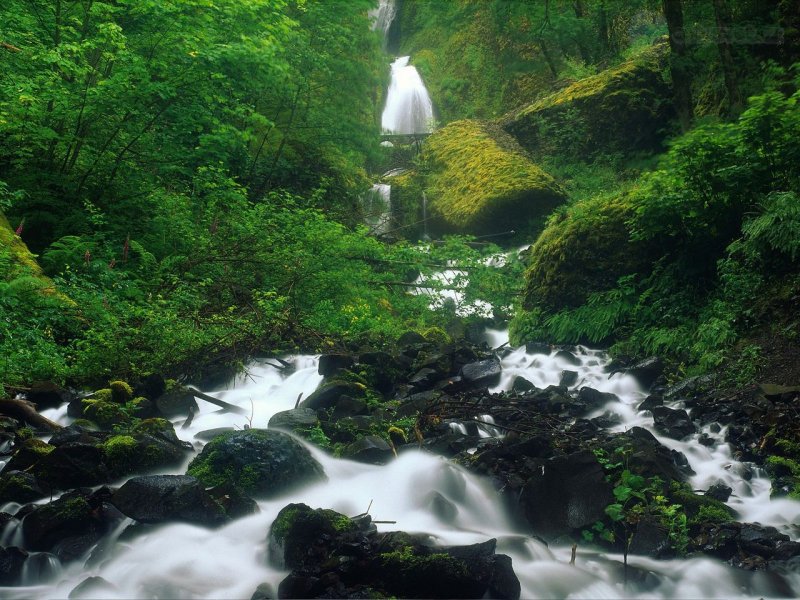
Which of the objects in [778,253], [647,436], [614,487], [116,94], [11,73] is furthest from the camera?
[116,94]

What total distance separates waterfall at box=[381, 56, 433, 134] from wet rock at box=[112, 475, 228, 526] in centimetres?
2460

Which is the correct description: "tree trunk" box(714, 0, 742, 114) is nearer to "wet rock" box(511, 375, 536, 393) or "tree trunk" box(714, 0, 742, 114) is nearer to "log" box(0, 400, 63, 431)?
"wet rock" box(511, 375, 536, 393)

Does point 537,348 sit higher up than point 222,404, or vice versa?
point 537,348

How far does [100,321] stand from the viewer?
7.93m

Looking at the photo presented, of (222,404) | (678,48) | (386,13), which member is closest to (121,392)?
(222,404)

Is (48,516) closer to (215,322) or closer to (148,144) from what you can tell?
(215,322)

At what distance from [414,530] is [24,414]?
3784 millimetres

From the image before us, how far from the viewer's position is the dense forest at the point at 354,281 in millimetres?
5496

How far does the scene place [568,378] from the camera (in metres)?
8.76

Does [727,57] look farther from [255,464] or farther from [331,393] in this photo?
[255,464]

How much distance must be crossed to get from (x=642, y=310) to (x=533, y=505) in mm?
5140

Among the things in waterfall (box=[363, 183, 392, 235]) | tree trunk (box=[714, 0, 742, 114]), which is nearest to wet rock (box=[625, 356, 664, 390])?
tree trunk (box=[714, 0, 742, 114])

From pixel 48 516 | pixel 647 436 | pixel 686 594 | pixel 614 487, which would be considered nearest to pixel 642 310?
pixel 647 436

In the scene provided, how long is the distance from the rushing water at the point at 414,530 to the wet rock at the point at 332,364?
1764 mm
